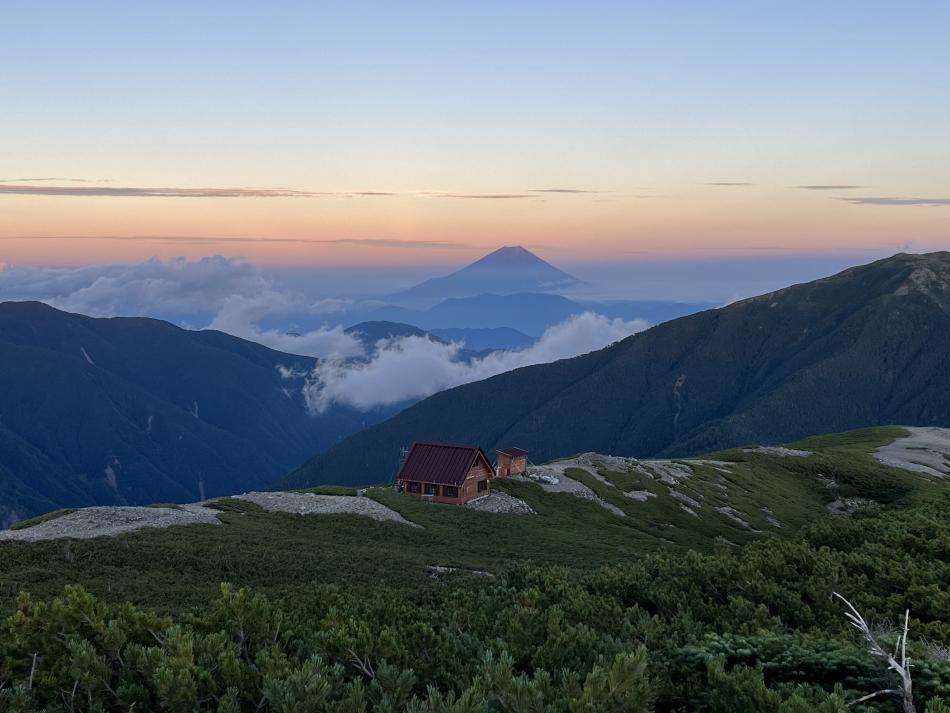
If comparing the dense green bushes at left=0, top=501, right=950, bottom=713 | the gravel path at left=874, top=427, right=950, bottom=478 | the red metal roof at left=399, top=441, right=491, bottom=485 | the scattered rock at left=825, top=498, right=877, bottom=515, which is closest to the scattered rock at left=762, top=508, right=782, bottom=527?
the scattered rock at left=825, top=498, right=877, bottom=515

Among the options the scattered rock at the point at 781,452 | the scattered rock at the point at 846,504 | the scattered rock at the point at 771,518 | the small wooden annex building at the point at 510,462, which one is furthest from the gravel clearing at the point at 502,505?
the scattered rock at the point at 781,452

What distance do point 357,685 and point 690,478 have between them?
4015 inches

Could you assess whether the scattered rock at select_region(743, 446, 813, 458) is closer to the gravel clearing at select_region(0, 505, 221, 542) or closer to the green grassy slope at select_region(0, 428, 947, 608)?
the green grassy slope at select_region(0, 428, 947, 608)

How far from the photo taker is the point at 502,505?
81.4 metres

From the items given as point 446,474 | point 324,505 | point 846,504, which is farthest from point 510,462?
point 846,504

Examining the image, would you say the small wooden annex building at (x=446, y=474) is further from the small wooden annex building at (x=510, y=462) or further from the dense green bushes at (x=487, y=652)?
the dense green bushes at (x=487, y=652)

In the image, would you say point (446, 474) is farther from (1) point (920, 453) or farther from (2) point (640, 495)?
(1) point (920, 453)

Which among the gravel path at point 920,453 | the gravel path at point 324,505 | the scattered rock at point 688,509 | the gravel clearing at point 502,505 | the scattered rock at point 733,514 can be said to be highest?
the gravel path at point 324,505

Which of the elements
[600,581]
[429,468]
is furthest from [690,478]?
[600,581]

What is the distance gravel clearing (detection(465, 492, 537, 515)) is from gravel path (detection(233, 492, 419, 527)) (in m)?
12.0

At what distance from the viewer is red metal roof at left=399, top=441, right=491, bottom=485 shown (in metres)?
82.5

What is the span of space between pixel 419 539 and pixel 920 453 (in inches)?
5301

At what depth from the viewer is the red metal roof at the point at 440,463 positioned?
82.5 meters

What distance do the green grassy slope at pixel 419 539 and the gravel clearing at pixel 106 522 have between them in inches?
93.9
